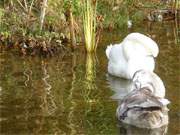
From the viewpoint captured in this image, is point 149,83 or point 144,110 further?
point 149,83

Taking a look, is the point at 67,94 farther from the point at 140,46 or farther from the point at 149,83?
the point at 140,46

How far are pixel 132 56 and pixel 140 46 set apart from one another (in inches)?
10.6

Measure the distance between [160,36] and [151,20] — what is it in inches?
92.4

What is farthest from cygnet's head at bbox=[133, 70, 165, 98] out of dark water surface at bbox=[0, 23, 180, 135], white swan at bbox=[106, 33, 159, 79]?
white swan at bbox=[106, 33, 159, 79]

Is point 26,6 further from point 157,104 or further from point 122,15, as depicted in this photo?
point 157,104

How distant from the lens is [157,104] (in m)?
8.93

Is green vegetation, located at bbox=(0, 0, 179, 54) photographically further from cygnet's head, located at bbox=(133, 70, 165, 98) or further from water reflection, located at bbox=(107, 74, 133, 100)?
cygnet's head, located at bbox=(133, 70, 165, 98)

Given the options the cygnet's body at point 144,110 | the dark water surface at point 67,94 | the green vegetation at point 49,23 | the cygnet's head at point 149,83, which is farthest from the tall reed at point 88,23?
the cygnet's body at point 144,110

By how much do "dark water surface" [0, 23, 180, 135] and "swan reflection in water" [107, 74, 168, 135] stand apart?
0.01 meters

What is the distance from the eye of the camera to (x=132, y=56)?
1264 centimetres

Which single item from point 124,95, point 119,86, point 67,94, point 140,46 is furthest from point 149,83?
point 140,46

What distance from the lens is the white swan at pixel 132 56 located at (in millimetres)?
12547

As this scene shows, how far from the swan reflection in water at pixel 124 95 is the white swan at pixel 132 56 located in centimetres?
17

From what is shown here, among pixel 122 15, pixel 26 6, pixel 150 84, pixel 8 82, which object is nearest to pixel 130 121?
pixel 150 84
